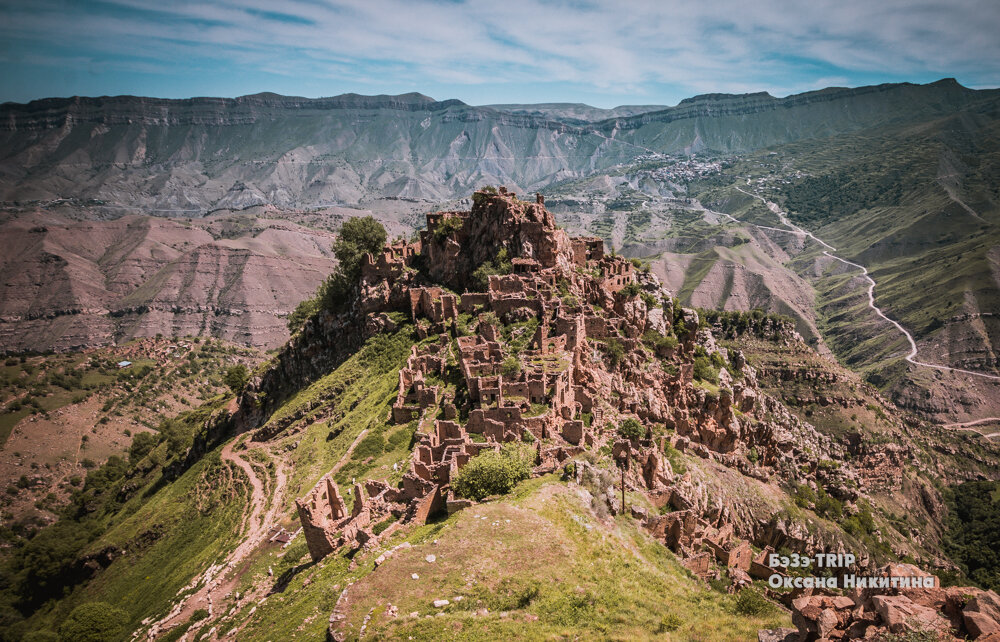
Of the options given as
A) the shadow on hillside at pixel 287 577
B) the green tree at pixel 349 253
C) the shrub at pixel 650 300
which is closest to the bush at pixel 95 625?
the shadow on hillside at pixel 287 577

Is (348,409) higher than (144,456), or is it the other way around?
(348,409)

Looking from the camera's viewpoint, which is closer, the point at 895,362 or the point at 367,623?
the point at 367,623

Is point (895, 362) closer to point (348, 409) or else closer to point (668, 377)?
point (668, 377)

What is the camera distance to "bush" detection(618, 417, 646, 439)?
46594 mm

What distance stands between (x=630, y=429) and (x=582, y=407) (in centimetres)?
467

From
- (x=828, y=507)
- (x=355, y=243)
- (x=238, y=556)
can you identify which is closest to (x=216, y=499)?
(x=238, y=556)

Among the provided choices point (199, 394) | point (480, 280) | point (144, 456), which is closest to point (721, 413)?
point (480, 280)

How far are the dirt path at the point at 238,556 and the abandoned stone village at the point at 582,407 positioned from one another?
31.1 ft

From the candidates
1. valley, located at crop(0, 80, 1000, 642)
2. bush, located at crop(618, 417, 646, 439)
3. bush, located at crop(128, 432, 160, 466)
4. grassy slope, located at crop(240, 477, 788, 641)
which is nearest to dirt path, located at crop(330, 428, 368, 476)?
valley, located at crop(0, 80, 1000, 642)

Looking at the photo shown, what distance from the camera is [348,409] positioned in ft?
204

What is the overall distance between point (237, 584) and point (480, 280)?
43065 millimetres

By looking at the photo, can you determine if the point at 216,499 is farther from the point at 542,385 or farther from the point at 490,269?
the point at 490,269

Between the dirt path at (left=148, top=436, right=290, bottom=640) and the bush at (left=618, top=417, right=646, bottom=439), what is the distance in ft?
105

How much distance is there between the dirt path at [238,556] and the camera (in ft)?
122
